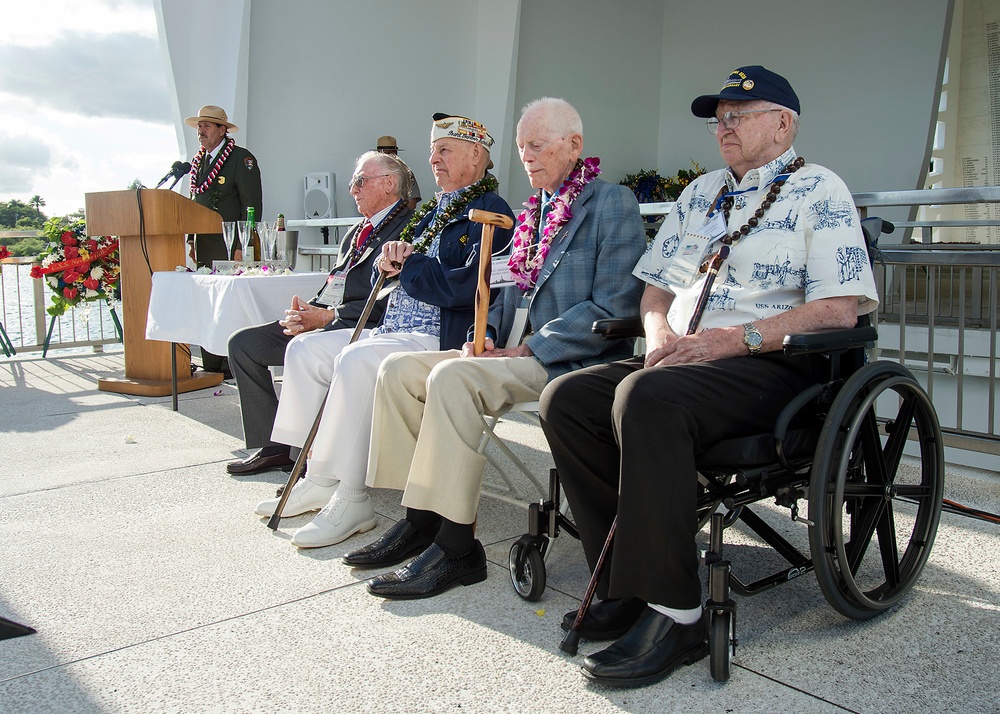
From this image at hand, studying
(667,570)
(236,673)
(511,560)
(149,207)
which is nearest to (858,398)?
(667,570)

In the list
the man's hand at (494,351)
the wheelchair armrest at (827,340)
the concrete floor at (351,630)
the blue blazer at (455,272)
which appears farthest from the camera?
the blue blazer at (455,272)

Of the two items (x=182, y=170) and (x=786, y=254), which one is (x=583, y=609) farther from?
(x=182, y=170)

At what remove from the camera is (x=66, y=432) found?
4.38 metres

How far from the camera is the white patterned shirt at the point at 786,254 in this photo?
2.11 meters

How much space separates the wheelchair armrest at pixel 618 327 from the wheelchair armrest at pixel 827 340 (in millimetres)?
536

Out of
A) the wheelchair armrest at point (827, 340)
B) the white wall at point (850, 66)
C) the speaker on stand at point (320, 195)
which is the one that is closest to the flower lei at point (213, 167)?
the speaker on stand at point (320, 195)

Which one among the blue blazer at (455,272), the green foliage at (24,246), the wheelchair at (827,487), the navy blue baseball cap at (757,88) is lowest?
the wheelchair at (827,487)

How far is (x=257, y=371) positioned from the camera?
11.7ft

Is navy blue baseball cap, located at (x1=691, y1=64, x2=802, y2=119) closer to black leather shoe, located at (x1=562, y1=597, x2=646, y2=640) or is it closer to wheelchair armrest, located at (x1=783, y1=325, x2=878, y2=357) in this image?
wheelchair armrest, located at (x1=783, y1=325, x2=878, y2=357)

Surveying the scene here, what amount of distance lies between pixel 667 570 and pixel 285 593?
1.11 metres

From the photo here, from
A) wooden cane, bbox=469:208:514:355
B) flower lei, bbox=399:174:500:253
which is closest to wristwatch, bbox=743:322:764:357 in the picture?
wooden cane, bbox=469:208:514:355

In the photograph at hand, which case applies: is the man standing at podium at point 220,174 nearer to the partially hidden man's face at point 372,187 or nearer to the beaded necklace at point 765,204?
the partially hidden man's face at point 372,187

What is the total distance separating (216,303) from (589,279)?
2.17 m

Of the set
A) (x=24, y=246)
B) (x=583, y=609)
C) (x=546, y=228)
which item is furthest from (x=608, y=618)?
(x=24, y=246)
